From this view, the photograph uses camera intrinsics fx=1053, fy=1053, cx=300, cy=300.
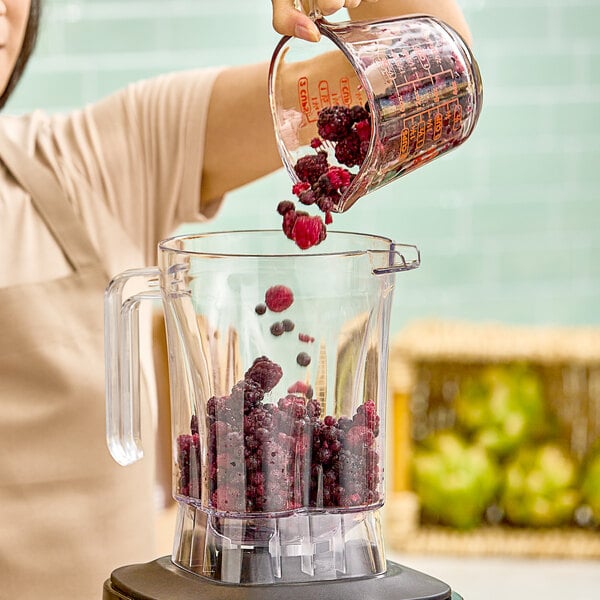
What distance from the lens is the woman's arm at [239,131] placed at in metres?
0.98

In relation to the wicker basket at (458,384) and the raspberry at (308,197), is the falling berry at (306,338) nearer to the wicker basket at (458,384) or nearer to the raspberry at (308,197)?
the raspberry at (308,197)

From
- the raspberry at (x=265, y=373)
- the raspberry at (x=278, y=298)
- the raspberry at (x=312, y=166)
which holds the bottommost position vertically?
the raspberry at (x=265, y=373)

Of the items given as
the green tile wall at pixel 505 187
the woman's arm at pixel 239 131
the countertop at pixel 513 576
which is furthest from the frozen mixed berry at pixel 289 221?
the green tile wall at pixel 505 187

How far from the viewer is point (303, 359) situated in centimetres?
61

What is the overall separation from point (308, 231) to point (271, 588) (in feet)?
0.68

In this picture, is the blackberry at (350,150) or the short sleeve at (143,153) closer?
the blackberry at (350,150)

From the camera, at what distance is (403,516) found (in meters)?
1.88

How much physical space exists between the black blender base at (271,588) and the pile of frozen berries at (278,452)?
0.04m

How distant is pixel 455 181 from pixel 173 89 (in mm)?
1167

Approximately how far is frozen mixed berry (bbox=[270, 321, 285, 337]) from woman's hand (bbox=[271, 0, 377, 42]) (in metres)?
0.18

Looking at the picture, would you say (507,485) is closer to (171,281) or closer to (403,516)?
(403,516)

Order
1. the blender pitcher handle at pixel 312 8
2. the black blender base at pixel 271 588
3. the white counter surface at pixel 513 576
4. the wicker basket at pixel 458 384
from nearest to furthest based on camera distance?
the black blender base at pixel 271 588 → the blender pitcher handle at pixel 312 8 → the white counter surface at pixel 513 576 → the wicker basket at pixel 458 384

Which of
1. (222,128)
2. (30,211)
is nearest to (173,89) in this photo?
(222,128)

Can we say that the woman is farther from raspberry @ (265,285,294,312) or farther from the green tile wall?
the green tile wall
